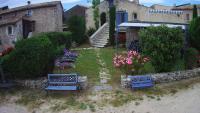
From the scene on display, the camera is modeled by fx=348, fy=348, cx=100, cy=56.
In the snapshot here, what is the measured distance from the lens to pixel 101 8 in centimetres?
4166

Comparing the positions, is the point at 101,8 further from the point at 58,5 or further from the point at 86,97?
the point at 86,97

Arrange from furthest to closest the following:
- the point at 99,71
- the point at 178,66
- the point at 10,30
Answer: the point at 10,30 → the point at 99,71 → the point at 178,66

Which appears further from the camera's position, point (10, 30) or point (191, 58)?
point (10, 30)

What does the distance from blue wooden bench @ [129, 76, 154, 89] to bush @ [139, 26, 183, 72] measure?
1535 mm

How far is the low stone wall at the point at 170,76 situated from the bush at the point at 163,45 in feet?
1.67

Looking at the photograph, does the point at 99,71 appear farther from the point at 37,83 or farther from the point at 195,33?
the point at 195,33

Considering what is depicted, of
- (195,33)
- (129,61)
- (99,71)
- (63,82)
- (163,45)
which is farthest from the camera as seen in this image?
(195,33)

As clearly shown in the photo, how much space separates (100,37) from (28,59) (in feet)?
68.6

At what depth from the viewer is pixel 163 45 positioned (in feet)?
58.7

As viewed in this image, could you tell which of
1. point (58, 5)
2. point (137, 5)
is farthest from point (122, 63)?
point (58, 5)

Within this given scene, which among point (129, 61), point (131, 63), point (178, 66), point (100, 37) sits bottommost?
point (178, 66)

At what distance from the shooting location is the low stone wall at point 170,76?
16.9 metres

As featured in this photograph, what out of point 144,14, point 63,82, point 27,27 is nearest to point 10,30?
point 27,27

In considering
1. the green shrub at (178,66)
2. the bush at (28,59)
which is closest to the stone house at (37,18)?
the bush at (28,59)
